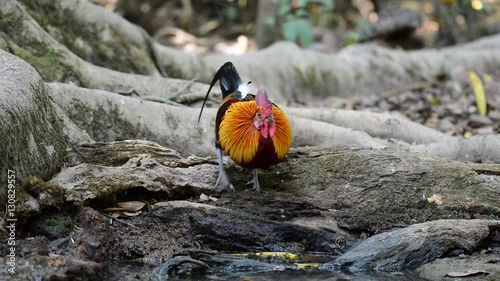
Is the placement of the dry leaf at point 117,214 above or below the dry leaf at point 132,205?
below

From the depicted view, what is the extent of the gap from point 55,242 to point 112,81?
8.59 feet

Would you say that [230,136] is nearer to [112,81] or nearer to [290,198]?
[290,198]

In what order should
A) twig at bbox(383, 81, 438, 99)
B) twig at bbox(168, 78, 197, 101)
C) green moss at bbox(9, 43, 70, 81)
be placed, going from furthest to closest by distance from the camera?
twig at bbox(383, 81, 438, 99) < twig at bbox(168, 78, 197, 101) < green moss at bbox(9, 43, 70, 81)

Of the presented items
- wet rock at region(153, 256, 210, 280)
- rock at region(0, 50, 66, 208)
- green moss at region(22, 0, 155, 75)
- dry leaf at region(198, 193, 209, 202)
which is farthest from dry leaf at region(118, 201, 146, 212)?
green moss at region(22, 0, 155, 75)

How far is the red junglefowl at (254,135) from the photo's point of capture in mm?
3941

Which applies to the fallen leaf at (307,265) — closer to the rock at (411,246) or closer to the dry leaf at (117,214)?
the rock at (411,246)

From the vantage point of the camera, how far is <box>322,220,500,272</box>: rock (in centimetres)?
362

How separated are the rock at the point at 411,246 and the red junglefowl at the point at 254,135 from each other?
0.71 m

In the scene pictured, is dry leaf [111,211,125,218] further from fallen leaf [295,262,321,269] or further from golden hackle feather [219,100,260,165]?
fallen leaf [295,262,321,269]

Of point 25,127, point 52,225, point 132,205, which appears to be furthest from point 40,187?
point 132,205

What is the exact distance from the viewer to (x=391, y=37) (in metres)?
12.5

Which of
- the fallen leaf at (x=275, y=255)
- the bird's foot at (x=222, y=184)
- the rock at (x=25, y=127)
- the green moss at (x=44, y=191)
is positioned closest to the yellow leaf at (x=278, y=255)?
the fallen leaf at (x=275, y=255)

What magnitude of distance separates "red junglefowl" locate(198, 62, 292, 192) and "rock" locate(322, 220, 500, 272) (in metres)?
0.71

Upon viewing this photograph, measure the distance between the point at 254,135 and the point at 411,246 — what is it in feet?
3.43
